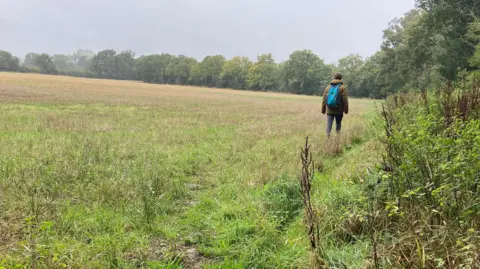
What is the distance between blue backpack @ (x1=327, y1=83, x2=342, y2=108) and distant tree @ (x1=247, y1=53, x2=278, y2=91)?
86.9 meters

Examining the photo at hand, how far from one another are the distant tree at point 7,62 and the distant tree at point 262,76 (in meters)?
81.0

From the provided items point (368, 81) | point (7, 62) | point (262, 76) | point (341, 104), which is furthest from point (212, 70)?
point (341, 104)

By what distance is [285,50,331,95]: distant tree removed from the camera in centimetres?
8719

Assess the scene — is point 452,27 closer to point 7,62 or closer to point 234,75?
point 234,75

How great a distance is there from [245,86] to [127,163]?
308 feet

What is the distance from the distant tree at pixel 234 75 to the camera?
98812 mm

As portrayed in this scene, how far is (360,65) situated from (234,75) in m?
38.5

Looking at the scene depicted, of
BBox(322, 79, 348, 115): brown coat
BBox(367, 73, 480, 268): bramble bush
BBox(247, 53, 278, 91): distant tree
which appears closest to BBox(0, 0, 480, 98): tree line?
BBox(247, 53, 278, 91): distant tree

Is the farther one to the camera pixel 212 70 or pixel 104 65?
pixel 104 65

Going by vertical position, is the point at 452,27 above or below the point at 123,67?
below

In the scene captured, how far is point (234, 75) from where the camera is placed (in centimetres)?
9925

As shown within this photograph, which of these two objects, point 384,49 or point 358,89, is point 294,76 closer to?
point 358,89

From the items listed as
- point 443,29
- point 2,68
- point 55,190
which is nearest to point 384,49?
point 443,29

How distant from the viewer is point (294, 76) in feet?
291
